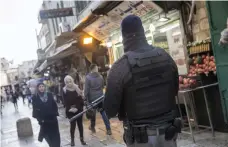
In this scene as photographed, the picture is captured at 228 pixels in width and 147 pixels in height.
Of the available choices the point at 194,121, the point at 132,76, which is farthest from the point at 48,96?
the point at 132,76

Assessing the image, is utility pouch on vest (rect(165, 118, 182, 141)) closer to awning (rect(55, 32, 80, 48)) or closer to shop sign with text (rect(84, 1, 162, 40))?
shop sign with text (rect(84, 1, 162, 40))

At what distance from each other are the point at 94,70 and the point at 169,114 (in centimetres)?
645

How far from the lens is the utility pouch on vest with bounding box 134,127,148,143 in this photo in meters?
3.49

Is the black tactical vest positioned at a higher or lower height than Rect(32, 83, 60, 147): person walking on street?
higher

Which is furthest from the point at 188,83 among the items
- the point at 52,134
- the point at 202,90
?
the point at 52,134

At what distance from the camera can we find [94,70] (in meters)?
9.94

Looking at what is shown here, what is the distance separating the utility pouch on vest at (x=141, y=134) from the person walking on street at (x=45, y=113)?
14.0 ft

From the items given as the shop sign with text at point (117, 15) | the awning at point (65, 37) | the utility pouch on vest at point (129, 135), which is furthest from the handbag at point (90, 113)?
the awning at point (65, 37)

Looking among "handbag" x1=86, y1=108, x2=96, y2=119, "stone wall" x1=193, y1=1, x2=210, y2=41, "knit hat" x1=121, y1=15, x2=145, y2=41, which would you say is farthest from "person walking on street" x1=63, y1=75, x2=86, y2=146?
"knit hat" x1=121, y1=15, x2=145, y2=41

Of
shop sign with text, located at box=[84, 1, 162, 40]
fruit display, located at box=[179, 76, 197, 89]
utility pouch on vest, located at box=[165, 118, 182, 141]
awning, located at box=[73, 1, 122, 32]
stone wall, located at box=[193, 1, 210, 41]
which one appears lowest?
utility pouch on vest, located at box=[165, 118, 182, 141]

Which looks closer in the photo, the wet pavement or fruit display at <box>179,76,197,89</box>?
the wet pavement

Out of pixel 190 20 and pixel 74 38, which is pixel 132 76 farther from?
pixel 74 38

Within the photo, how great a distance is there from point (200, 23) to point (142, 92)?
5498 millimetres

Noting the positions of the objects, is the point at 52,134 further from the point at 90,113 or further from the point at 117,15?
the point at 117,15
